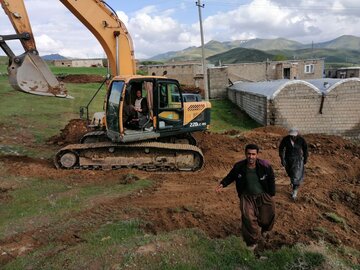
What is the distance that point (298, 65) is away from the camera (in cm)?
4144

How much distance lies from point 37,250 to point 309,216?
15.3 feet

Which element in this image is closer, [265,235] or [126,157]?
[265,235]

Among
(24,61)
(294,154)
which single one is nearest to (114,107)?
(24,61)

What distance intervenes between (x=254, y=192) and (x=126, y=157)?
207 inches

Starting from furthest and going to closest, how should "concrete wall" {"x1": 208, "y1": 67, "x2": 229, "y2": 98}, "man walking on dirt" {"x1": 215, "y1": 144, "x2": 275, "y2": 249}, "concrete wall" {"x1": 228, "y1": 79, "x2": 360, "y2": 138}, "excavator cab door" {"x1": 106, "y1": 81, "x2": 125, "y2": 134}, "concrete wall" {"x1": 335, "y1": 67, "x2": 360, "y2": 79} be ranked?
"concrete wall" {"x1": 335, "y1": 67, "x2": 360, "y2": 79} → "concrete wall" {"x1": 208, "y1": 67, "x2": 229, "y2": 98} → "concrete wall" {"x1": 228, "y1": 79, "x2": 360, "y2": 138} → "excavator cab door" {"x1": 106, "y1": 81, "x2": 125, "y2": 134} → "man walking on dirt" {"x1": 215, "y1": 144, "x2": 275, "y2": 249}

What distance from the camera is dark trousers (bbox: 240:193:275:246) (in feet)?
18.6

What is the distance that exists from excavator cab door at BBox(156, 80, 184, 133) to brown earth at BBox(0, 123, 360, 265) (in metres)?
1.30

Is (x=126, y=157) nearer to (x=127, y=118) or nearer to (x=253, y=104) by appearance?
(x=127, y=118)

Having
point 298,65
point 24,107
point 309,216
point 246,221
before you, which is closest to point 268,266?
point 246,221

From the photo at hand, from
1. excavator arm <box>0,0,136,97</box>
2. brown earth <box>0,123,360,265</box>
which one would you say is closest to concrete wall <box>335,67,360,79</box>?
brown earth <box>0,123,360,265</box>

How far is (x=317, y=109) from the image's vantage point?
54.4 feet

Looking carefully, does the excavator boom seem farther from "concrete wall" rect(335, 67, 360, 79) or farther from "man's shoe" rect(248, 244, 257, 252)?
"concrete wall" rect(335, 67, 360, 79)

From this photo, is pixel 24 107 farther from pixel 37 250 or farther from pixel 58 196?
pixel 37 250

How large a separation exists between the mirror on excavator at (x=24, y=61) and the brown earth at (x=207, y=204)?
217 centimetres
